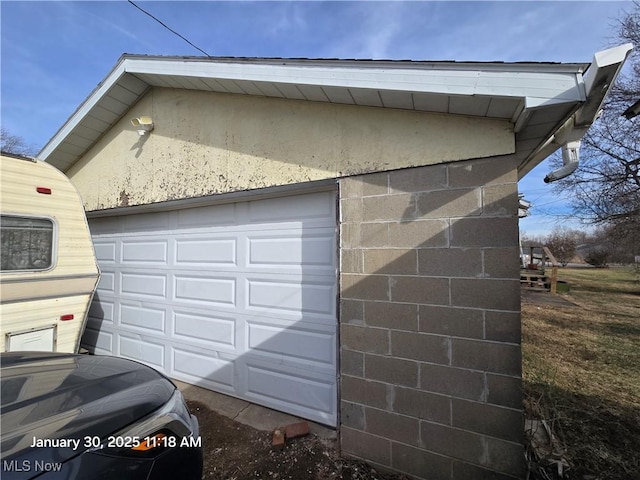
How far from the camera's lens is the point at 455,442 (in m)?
2.35

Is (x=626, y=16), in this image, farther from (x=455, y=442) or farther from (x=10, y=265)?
(x=10, y=265)

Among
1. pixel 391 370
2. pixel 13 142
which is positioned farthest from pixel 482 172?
pixel 13 142

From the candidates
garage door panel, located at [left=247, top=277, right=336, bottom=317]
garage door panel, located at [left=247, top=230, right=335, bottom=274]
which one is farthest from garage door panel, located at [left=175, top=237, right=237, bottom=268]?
garage door panel, located at [left=247, top=277, right=336, bottom=317]

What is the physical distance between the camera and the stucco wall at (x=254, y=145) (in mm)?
2504

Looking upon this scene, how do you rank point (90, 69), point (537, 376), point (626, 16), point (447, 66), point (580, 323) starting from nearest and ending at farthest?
point (447, 66), point (537, 376), point (90, 69), point (580, 323), point (626, 16)

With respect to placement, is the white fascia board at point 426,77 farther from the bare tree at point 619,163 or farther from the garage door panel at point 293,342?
the bare tree at point 619,163

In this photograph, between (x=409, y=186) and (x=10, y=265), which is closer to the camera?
(x=409, y=186)

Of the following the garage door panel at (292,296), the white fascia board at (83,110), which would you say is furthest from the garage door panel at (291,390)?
the white fascia board at (83,110)

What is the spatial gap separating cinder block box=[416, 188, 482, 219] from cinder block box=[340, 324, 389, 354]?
1058 millimetres

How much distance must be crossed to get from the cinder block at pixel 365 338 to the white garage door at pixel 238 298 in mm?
418

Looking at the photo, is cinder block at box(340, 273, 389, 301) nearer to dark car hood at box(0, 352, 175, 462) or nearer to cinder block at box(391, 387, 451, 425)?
cinder block at box(391, 387, 451, 425)

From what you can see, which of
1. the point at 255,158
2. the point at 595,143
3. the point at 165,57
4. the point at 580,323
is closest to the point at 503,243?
the point at 255,158

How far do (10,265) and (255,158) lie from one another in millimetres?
3054

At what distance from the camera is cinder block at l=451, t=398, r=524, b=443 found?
7.13ft
